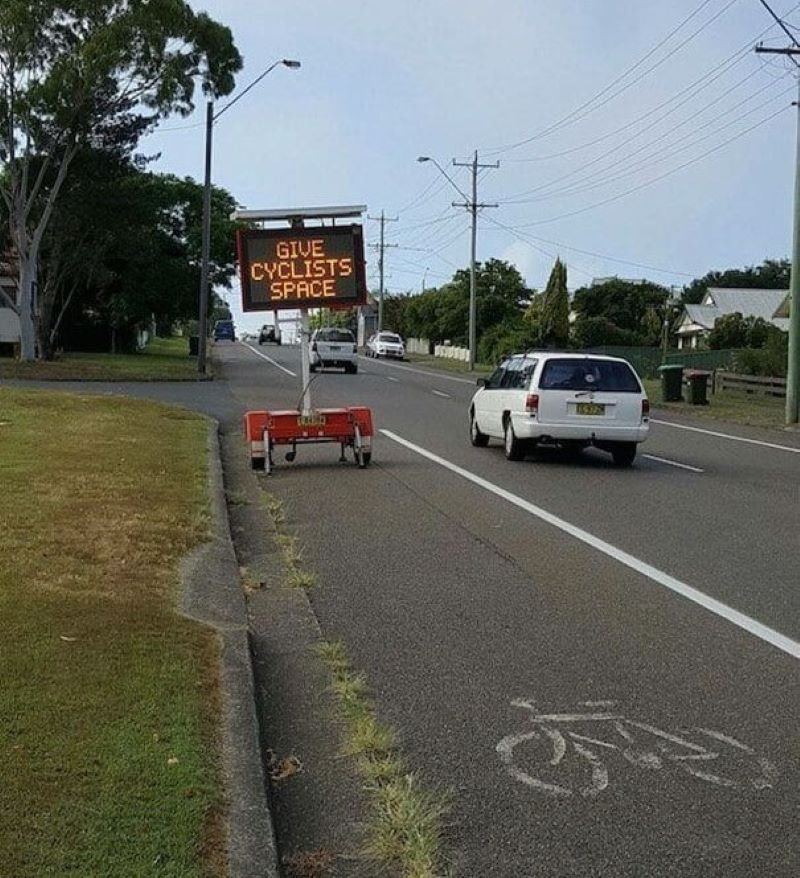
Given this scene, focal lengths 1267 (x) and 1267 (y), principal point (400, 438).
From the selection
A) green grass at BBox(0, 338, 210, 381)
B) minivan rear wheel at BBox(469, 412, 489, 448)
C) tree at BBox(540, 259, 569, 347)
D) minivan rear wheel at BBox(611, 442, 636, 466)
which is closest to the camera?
minivan rear wheel at BBox(611, 442, 636, 466)

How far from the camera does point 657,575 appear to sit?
9.27m

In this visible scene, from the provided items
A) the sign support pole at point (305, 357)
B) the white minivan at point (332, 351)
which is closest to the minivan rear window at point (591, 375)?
the sign support pole at point (305, 357)

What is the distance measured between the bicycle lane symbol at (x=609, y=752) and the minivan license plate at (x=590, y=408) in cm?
1145

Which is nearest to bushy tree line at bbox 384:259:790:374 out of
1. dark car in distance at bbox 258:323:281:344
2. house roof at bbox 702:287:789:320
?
house roof at bbox 702:287:789:320

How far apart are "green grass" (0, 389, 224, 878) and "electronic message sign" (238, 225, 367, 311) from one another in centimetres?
424

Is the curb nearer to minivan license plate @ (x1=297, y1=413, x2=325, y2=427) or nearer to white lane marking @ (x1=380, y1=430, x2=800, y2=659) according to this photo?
white lane marking @ (x1=380, y1=430, x2=800, y2=659)

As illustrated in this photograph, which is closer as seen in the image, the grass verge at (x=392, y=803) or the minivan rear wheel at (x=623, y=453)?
the grass verge at (x=392, y=803)

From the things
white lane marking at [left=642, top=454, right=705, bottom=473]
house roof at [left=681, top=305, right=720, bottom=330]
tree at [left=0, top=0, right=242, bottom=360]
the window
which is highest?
tree at [left=0, top=0, right=242, bottom=360]

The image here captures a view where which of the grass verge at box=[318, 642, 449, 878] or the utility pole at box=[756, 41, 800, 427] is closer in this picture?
the grass verge at box=[318, 642, 449, 878]

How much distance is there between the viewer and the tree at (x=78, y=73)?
35.2m

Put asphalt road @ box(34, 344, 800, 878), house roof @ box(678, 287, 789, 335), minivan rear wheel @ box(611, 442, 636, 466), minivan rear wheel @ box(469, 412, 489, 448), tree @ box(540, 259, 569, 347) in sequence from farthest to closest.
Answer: house roof @ box(678, 287, 789, 335) < tree @ box(540, 259, 569, 347) < minivan rear wheel @ box(469, 412, 489, 448) < minivan rear wheel @ box(611, 442, 636, 466) < asphalt road @ box(34, 344, 800, 878)

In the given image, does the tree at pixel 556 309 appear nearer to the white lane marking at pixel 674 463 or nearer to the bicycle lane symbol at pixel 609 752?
the white lane marking at pixel 674 463

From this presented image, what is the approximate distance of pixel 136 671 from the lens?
598 cm

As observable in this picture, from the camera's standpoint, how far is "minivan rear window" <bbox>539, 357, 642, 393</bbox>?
17.4 m
